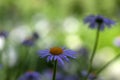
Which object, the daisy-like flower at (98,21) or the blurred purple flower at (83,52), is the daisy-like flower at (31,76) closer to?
the daisy-like flower at (98,21)

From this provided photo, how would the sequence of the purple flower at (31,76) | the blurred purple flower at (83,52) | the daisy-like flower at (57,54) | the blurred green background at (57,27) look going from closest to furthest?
the daisy-like flower at (57,54) < the purple flower at (31,76) < the blurred purple flower at (83,52) < the blurred green background at (57,27)

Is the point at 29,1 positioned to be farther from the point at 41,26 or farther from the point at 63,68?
the point at 63,68

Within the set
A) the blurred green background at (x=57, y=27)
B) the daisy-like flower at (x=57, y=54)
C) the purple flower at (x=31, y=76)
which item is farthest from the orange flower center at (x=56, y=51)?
the blurred green background at (x=57, y=27)

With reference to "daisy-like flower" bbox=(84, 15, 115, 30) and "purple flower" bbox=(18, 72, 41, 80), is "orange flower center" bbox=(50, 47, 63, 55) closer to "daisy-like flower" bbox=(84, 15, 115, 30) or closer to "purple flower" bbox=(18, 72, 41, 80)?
"purple flower" bbox=(18, 72, 41, 80)

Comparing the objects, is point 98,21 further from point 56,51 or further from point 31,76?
point 56,51

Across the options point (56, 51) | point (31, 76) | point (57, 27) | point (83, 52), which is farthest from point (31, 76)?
point (57, 27)

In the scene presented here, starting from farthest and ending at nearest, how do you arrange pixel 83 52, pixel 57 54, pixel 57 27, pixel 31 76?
pixel 57 27
pixel 83 52
pixel 31 76
pixel 57 54

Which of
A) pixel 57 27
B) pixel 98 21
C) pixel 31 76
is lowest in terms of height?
pixel 57 27

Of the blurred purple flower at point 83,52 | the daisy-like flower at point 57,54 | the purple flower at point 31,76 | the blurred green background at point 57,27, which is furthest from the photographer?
the blurred green background at point 57,27
